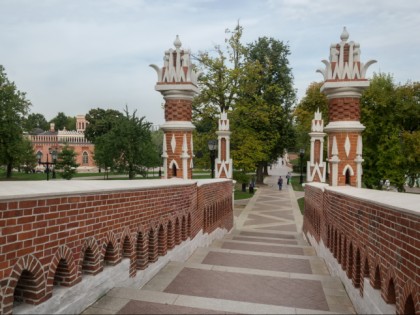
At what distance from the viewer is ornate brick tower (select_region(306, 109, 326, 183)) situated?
52.5 feet

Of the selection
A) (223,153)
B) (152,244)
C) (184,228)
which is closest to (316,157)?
(223,153)

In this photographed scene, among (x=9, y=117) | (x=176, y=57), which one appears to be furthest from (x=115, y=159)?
(x=176, y=57)

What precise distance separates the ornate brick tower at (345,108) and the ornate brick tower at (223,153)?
23.2ft

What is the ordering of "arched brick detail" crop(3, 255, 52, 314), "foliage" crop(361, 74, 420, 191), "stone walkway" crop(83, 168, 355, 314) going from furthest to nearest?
"foliage" crop(361, 74, 420, 191) < "stone walkway" crop(83, 168, 355, 314) < "arched brick detail" crop(3, 255, 52, 314)

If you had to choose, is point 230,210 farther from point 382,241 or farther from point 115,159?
point 115,159

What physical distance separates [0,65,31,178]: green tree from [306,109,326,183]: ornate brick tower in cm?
2792

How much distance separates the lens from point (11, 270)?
328 centimetres

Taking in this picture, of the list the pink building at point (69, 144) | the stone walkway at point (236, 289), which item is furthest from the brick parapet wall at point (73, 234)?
the pink building at point (69, 144)

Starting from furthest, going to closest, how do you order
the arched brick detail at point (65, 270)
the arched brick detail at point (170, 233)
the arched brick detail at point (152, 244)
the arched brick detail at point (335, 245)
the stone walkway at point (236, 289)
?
the arched brick detail at point (170, 233) → the arched brick detail at point (335, 245) → the arched brick detail at point (152, 244) → the stone walkway at point (236, 289) → the arched brick detail at point (65, 270)

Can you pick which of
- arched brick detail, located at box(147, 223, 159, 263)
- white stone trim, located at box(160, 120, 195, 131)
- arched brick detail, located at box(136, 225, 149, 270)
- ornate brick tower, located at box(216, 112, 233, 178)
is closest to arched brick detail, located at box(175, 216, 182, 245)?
arched brick detail, located at box(147, 223, 159, 263)

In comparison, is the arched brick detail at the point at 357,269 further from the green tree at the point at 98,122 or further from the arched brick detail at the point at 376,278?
the green tree at the point at 98,122

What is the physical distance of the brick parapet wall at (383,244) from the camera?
3209 millimetres

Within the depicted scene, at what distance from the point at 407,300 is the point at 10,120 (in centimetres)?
3764

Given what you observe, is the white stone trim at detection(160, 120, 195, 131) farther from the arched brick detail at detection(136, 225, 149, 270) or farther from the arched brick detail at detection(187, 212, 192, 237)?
the arched brick detail at detection(136, 225, 149, 270)
